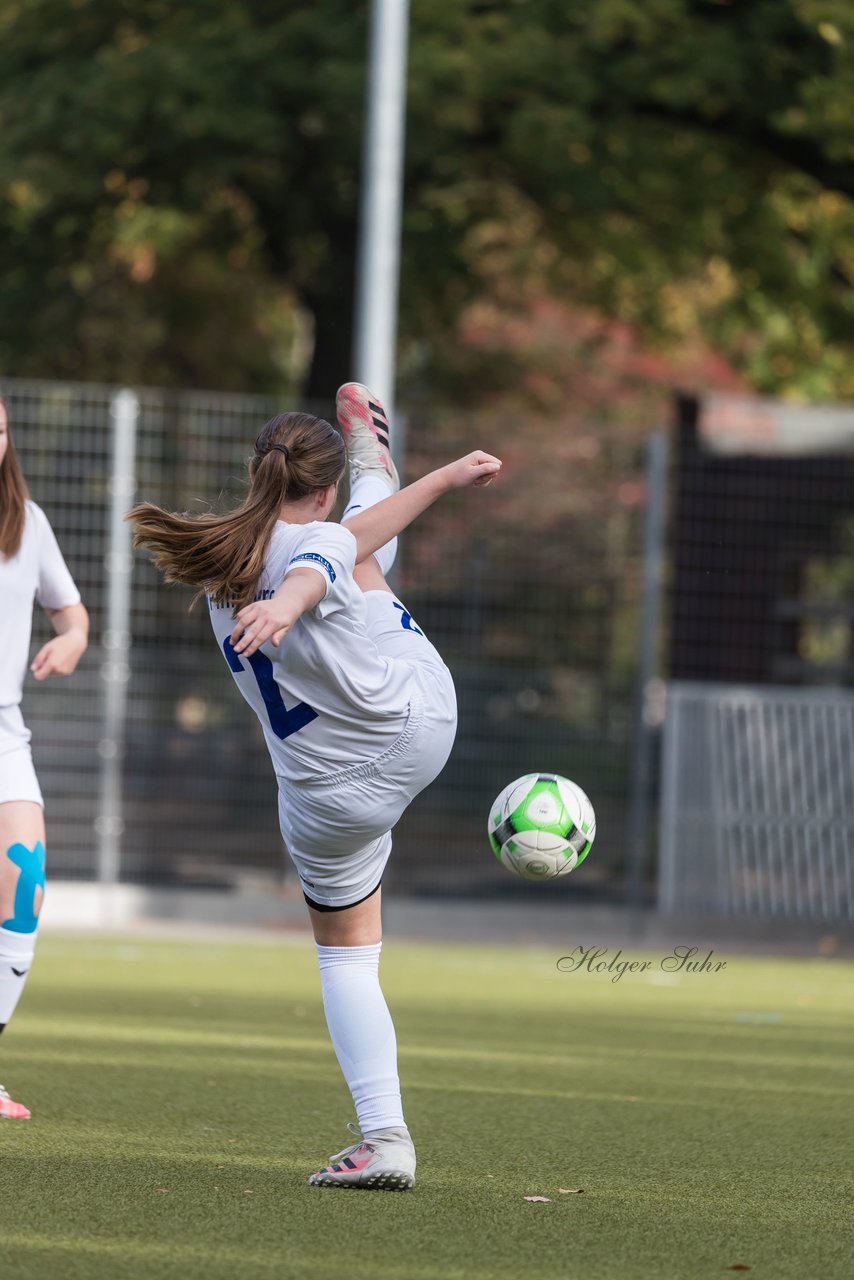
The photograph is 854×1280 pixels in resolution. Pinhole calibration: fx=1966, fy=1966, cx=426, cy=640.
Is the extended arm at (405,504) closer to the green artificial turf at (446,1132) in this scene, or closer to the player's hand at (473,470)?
the player's hand at (473,470)

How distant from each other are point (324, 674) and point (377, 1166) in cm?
118

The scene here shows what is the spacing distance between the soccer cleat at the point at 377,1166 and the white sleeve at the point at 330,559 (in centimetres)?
129

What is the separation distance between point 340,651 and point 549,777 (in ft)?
3.68

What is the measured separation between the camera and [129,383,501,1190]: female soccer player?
14.8 feet

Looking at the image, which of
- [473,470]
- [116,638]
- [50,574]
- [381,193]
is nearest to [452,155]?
[381,193]

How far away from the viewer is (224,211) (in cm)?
2005

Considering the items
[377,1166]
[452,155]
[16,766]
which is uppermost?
[452,155]

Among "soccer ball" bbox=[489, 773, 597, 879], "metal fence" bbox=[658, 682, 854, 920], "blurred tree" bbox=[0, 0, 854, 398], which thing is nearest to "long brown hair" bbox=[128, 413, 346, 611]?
"soccer ball" bbox=[489, 773, 597, 879]

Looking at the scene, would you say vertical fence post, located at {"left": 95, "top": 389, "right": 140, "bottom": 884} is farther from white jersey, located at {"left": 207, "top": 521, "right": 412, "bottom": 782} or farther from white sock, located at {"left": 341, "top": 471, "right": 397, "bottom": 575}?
white jersey, located at {"left": 207, "top": 521, "right": 412, "bottom": 782}

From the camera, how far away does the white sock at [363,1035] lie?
186 inches

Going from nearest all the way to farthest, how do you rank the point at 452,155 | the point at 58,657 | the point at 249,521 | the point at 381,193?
the point at 249,521
the point at 58,657
the point at 381,193
the point at 452,155

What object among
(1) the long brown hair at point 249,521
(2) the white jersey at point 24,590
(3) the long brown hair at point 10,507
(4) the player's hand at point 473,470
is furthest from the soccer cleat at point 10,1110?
(4) the player's hand at point 473,470

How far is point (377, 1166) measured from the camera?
4656 mm
